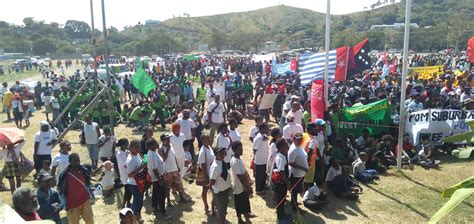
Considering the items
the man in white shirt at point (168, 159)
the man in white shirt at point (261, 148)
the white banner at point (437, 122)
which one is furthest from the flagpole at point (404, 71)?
the man in white shirt at point (168, 159)

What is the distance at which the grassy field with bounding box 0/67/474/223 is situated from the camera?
730cm

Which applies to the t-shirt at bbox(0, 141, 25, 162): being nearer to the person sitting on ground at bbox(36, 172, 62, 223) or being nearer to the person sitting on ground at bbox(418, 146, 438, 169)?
the person sitting on ground at bbox(36, 172, 62, 223)

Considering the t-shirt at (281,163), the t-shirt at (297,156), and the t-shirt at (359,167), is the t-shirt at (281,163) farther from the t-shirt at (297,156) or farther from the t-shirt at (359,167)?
the t-shirt at (359,167)

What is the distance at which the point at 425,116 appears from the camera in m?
10.8

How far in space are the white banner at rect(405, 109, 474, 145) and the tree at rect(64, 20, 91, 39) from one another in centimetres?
12696

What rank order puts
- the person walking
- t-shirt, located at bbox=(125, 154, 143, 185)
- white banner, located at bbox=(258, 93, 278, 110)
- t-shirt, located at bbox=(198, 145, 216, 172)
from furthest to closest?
white banner, located at bbox=(258, 93, 278, 110), t-shirt, located at bbox=(198, 145, 216, 172), t-shirt, located at bbox=(125, 154, 143, 185), the person walking

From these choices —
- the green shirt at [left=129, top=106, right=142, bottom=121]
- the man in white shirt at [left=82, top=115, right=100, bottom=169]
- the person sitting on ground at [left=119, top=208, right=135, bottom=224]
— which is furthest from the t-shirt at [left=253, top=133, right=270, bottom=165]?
the green shirt at [left=129, top=106, right=142, bottom=121]

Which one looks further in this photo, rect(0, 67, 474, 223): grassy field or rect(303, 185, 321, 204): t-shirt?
rect(303, 185, 321, 204): t-shirt

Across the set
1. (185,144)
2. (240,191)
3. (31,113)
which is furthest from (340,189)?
(31,113)

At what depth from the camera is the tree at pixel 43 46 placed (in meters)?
83.4

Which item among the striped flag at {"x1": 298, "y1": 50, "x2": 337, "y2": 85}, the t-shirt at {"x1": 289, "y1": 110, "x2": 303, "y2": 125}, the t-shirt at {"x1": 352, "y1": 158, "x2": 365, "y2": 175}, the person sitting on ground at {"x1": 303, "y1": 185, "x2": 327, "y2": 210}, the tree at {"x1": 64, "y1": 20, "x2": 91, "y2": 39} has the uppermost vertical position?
the tree at {"x1": 64, "y1": 20, "x2": 91, "y2": 39}

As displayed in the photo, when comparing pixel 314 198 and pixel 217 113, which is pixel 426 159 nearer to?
pixel 314 198

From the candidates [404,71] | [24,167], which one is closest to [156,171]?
[24,167]

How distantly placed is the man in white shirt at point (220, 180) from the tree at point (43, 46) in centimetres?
8725
